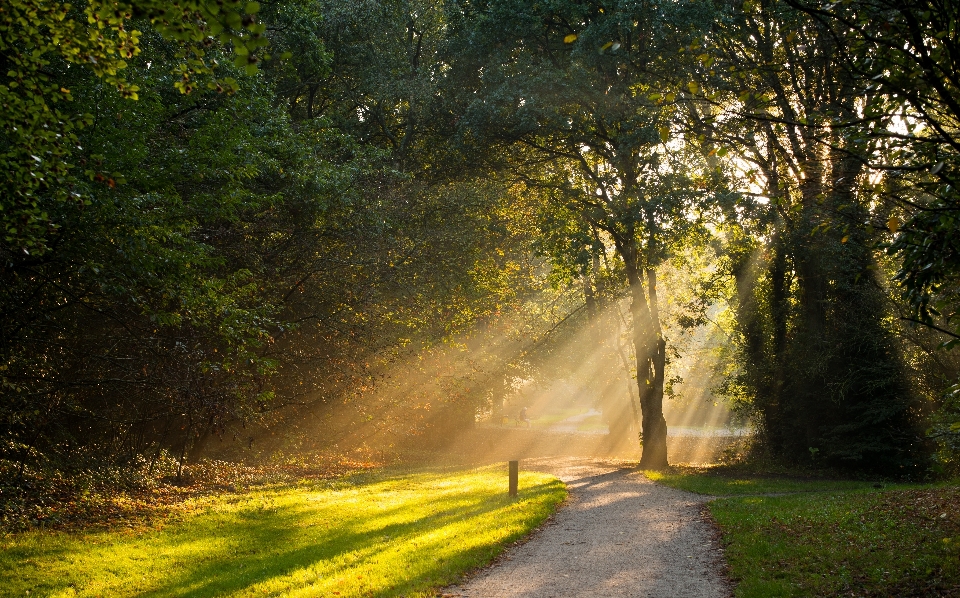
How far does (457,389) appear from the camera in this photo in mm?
25438

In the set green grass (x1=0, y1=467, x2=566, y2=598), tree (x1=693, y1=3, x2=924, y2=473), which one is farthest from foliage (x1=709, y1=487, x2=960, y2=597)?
tree (x1=693, y1=3, x2=924, y2=473)

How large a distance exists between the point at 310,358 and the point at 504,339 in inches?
533

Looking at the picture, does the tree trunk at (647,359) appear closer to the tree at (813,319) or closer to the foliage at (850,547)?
the tree at (813,319)

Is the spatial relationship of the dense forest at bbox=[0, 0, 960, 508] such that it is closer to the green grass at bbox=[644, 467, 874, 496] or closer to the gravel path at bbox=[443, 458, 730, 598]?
the green grass at bbox=[644, 467, 874, 496]

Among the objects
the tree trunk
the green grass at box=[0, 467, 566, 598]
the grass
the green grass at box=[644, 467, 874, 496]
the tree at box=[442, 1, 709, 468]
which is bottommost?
the green grass at box=[0, 467, 566, 598]

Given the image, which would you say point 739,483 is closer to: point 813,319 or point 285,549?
point 813,319

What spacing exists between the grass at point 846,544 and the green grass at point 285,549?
3580 mm

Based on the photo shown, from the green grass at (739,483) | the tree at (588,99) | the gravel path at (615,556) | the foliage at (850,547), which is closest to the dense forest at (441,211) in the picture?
the tree at (588,99)

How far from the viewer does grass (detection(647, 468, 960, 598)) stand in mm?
7273

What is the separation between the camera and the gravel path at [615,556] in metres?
8.07

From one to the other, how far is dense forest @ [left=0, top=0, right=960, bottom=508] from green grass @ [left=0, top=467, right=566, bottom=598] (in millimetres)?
1973

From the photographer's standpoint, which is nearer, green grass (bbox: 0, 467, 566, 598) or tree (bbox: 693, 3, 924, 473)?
green grass (bbox: 0, 467, 566, 598)

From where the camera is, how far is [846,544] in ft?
29.6

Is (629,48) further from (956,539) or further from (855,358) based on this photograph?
(956,539)
